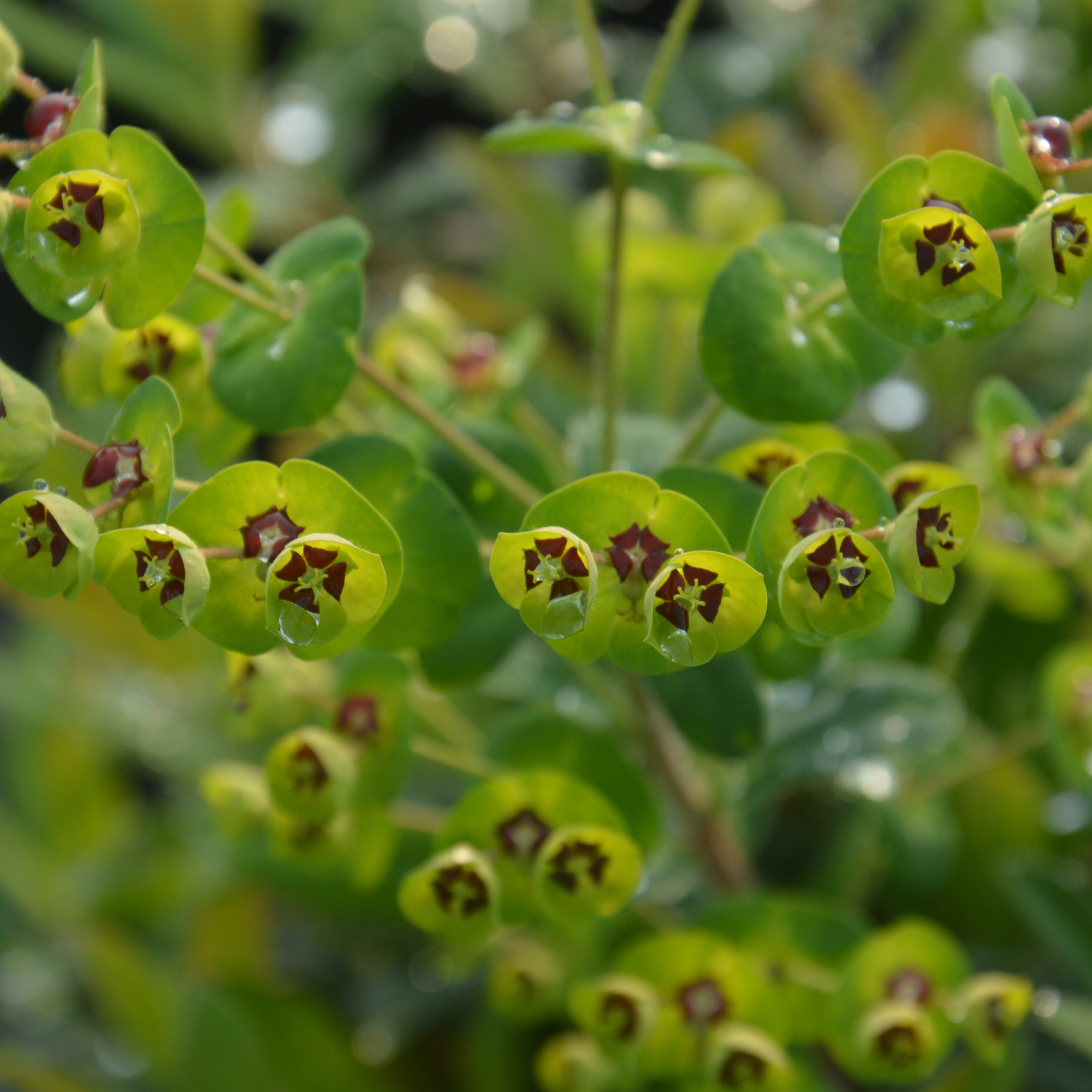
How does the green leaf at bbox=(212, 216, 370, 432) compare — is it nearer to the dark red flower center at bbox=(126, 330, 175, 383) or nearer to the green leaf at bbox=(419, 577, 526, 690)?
the dark red flower center at bbox=(126, 330, 175, 383)

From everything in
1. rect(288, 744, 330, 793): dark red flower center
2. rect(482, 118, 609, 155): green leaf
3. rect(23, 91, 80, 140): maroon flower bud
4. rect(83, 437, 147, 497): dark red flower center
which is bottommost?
rect(288, 744, 330, 793): dark red flower center

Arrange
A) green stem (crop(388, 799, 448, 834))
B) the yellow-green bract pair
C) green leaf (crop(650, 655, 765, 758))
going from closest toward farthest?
the yellow-green bract pair < green leaf (crop(650, 655, 765, 758)) < green stem (crop(388, 799, 448, 834))

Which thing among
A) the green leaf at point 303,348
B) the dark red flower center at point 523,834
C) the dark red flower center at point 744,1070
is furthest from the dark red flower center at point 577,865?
the green leaf at point 303,348

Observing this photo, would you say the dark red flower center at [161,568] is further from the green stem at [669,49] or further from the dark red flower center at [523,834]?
the green stem at [669,49]

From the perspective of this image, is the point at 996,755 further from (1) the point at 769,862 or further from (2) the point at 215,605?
(2) the point at 215,605

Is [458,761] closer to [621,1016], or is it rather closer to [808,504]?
[621,1016]

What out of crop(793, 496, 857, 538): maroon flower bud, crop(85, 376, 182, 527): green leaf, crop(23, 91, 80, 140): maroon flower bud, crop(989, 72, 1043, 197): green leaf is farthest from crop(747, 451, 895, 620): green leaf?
crop(23, 91, 80, 140): maroon flower bud

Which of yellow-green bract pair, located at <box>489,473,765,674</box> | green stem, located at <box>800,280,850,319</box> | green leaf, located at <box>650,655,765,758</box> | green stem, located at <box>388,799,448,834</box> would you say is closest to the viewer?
yellow-green bract pair, located at <box>489,473,765,674</box>

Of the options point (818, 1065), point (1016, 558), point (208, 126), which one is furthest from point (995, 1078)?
point (208, 126)
